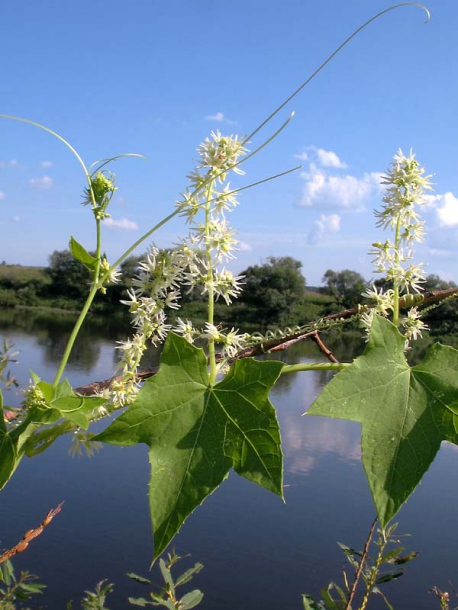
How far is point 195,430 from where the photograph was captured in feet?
1.24

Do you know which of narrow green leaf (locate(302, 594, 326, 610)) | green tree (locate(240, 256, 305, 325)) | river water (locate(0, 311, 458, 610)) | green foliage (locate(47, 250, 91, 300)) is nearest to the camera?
narrow green leaf (locate(302, 594, 326, 610))

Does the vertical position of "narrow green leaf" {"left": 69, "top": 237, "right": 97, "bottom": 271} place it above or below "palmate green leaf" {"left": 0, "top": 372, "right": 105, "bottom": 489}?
above

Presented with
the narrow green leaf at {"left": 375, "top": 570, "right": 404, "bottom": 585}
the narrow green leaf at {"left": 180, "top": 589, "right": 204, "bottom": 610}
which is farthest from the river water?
the narrow green leaf at {"left": 375, "top": 570, "right": 404, "bottom": 585}

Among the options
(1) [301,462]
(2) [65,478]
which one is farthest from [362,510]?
(2) [65,478]

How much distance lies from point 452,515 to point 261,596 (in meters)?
4.19

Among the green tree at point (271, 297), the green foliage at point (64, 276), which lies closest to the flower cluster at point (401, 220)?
the green tree at point (271, 297)

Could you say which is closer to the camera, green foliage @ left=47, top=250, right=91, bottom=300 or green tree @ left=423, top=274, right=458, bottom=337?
green tree @ left=423, top=274, right=458, bottom=337

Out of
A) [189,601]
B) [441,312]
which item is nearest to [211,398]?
[189,601]

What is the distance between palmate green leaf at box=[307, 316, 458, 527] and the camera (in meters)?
0.35

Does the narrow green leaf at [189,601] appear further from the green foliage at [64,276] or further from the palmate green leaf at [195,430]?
the green foliage at [64,276]

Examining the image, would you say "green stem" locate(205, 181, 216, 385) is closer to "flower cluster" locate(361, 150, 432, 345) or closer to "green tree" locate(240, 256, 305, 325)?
"flower cluster" locate(361, 150, 432, 345)

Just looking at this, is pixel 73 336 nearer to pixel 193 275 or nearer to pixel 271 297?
pixel 193 275

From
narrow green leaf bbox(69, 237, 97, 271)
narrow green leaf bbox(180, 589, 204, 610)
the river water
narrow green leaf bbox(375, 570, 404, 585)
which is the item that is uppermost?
narrow green leaf bbox(69, 237, 97, 271)

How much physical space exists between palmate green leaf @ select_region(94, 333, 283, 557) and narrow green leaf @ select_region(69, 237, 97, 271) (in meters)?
0.11
